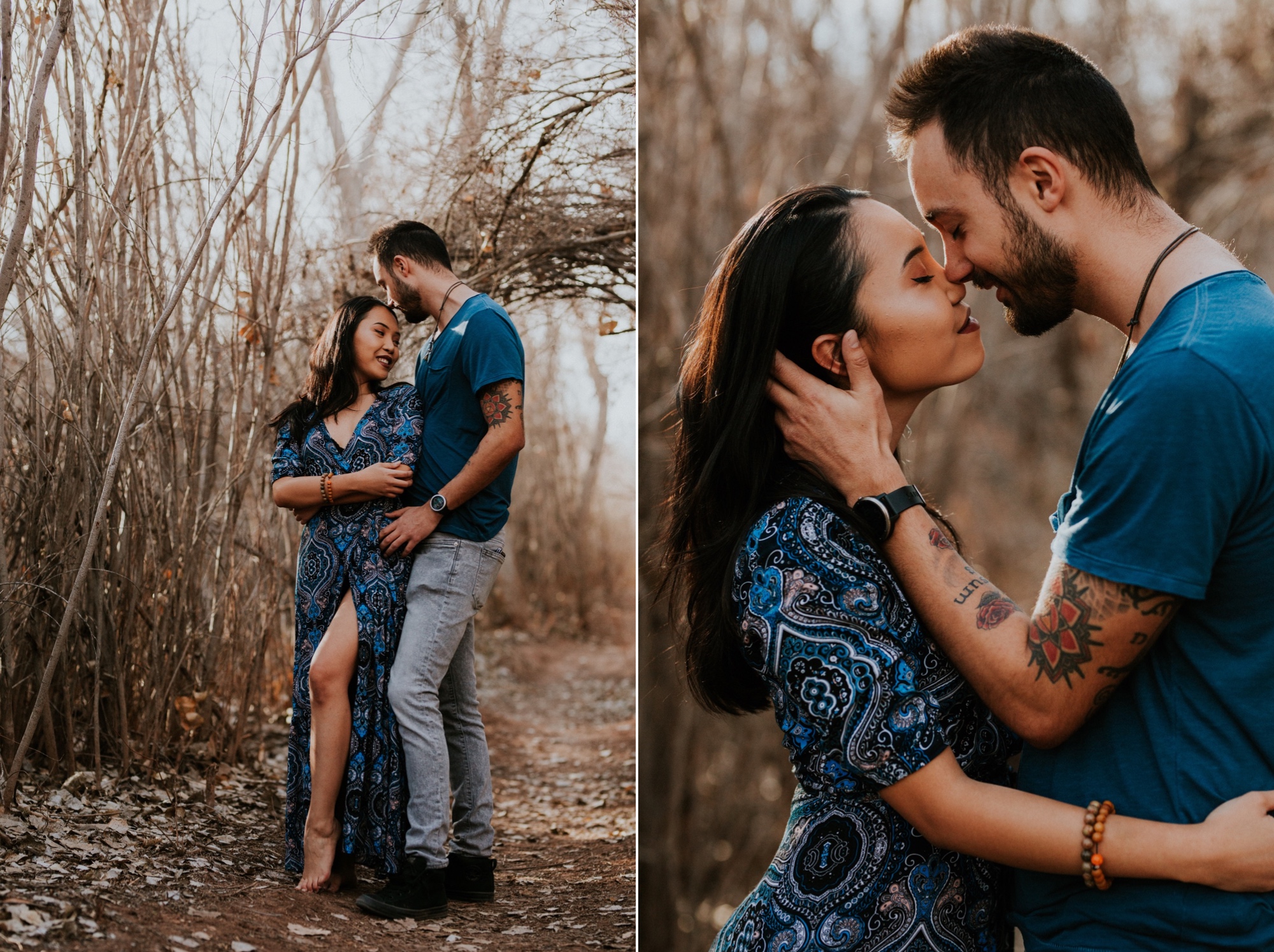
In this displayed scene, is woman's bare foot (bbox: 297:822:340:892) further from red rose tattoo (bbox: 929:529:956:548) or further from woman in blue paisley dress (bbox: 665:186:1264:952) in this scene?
red rose tattoo (bbox: 929:529:956:548)

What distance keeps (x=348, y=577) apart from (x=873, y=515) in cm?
98

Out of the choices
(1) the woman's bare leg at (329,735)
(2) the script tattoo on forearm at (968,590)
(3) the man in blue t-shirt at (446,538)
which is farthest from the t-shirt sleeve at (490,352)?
(2) the script tattoo on forearm at (968,590)

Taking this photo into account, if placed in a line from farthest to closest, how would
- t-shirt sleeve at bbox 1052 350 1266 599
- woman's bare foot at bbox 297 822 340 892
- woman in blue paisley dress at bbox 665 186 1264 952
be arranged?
woman's bare foot at bbox 297 822 340 892
woman in blue paisley dress at bbox 665 186 1264 952
t-shirt sleeve at bbox 1052 350 1266 599

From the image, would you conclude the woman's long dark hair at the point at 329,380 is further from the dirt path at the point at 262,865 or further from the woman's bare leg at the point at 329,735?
the dirt path at the point at 262,865

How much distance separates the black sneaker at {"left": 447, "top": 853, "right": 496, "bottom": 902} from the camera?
5.99 feet

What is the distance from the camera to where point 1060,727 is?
1.05 metres

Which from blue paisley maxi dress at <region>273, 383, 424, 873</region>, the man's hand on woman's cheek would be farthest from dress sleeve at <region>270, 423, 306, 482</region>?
the man's hand on woman's cheek

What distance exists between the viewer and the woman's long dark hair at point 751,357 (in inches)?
47.7

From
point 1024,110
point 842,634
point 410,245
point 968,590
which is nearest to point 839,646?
point 842,634

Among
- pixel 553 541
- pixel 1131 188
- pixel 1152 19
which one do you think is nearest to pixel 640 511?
pixel 553 541

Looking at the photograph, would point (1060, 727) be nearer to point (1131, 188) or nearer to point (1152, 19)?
point (1131, 188)

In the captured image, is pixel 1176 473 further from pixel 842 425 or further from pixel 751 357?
pixel 751 357

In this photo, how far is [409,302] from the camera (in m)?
1.84

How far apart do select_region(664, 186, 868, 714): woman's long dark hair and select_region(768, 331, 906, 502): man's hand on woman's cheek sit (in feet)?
0.06
